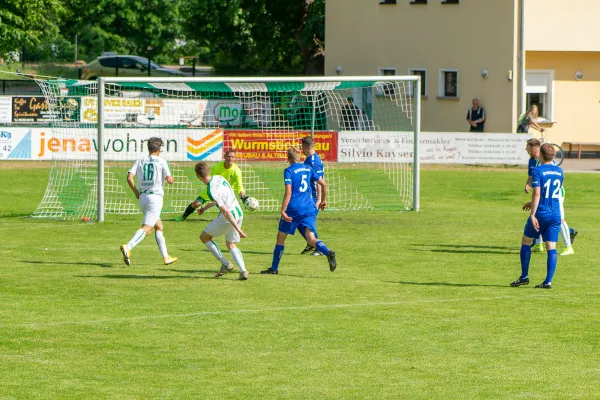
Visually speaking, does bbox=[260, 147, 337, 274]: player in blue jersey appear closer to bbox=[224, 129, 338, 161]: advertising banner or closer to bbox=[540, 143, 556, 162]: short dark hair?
bbox=[540, 143, 556, 162]: short dark hair

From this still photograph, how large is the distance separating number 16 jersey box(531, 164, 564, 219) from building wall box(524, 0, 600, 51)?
2803 centimetres

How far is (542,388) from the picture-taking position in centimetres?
979

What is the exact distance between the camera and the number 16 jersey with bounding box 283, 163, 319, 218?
606 inches

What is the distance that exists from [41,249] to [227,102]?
1721cm

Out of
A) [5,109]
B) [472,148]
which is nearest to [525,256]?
[472,148]

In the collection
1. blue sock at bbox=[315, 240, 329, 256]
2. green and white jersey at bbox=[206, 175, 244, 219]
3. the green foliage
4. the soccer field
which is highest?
the green foliage

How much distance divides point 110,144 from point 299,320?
16.5m

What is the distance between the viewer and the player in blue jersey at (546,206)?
14.5 m

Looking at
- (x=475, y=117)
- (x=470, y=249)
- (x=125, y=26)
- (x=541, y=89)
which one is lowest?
(x=470, y=249)

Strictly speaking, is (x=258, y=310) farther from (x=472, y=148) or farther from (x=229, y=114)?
(x=472, y=148)

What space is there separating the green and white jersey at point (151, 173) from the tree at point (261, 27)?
116ft

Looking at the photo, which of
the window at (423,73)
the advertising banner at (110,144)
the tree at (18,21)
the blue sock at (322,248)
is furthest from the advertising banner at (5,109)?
the blue sock at (322,248)

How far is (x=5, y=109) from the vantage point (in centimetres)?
3866

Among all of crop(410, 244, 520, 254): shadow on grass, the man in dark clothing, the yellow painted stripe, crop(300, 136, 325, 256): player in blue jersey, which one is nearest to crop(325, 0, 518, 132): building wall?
the man in dark clothing
